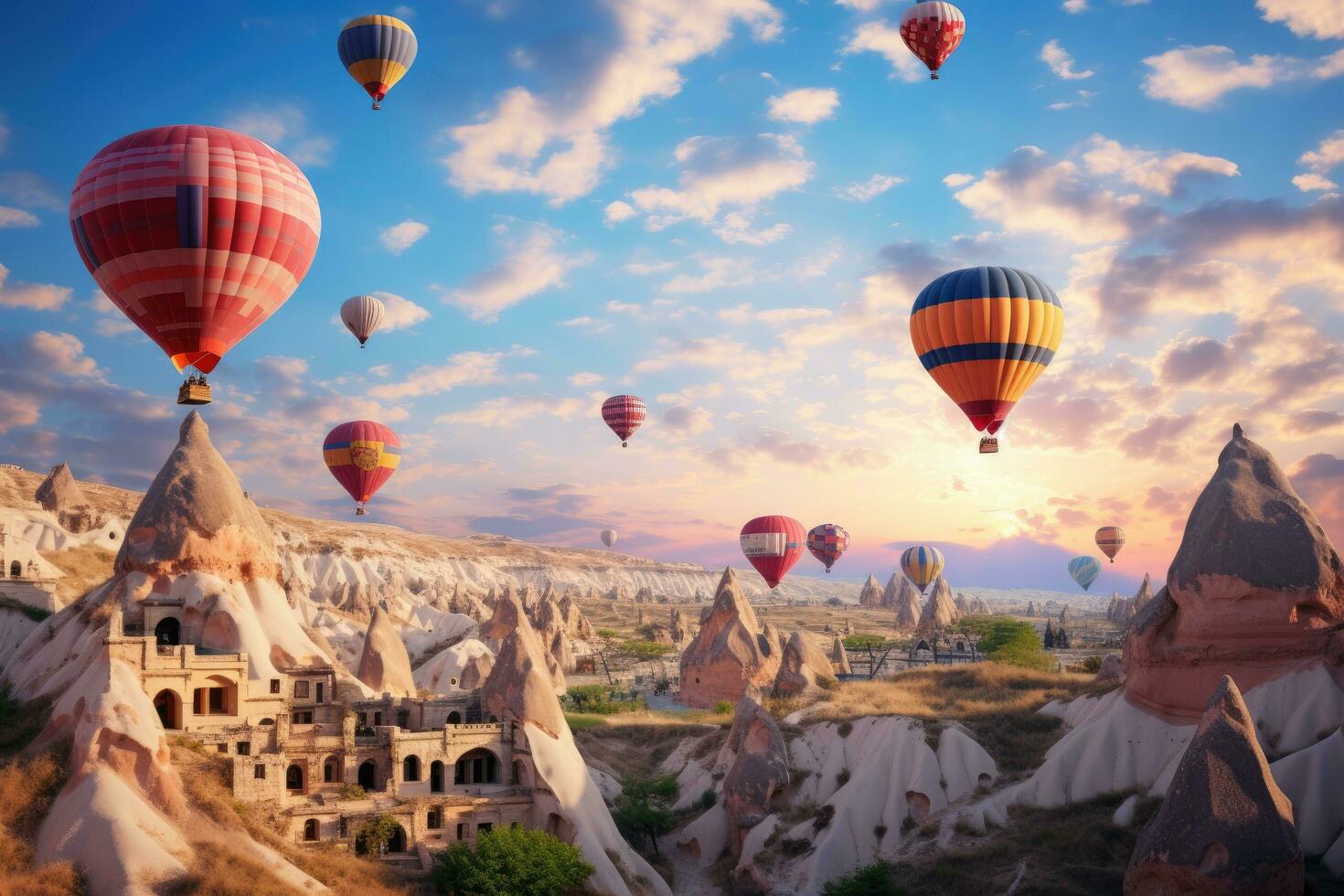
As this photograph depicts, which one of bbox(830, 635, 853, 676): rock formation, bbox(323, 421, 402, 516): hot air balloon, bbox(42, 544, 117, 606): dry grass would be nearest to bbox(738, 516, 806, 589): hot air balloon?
bbox(830, 635, 853, 676): rock formation

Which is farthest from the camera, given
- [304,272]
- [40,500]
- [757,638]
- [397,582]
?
[397,582]

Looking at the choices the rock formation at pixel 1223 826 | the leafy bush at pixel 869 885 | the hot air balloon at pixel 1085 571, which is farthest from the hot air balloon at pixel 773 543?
the hot air balloon at pixel 1085 571

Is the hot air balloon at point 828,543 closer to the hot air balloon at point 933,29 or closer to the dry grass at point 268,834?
the hot air balloon at point 933,29

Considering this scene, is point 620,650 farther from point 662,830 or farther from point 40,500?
point 662,830

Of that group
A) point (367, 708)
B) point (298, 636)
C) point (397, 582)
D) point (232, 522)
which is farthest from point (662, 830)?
point (397, 582)

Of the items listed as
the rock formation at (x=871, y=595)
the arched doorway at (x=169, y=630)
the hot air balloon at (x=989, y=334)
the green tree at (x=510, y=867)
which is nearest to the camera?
the green tree at (x=510, y=867)

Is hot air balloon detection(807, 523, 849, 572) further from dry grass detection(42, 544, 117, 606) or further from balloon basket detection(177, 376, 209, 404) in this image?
balloon basket detection(177, 376, 209, 404)

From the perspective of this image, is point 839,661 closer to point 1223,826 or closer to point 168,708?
point 168,708
